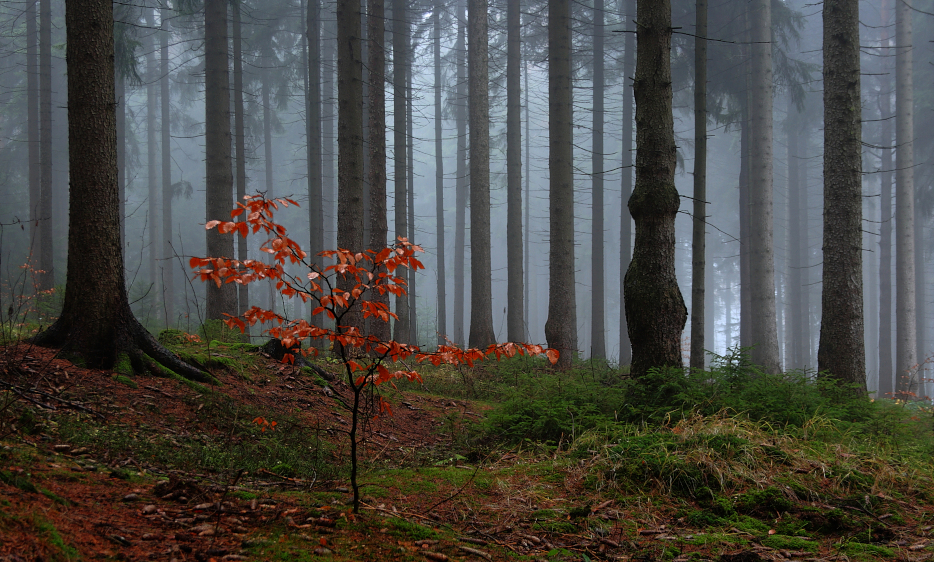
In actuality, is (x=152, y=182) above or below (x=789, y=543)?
above

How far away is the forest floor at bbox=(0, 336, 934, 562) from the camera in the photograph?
8.39 feet

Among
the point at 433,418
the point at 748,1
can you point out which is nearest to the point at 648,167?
the point at 433,418

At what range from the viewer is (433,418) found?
7418mm

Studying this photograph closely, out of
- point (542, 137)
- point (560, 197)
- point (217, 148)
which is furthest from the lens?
point (542, 137)

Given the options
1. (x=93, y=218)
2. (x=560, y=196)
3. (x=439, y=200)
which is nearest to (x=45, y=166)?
(x=439, y=200)

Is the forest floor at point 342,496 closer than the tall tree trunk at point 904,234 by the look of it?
Yes

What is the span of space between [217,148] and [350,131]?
4.50 metres

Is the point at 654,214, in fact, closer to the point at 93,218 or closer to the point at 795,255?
the point at 93,218

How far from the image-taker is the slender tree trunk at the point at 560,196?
11.7 metres

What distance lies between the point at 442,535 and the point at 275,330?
62.7 inches

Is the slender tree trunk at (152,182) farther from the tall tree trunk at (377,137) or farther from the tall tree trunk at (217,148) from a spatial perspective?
the tall tree trunk at (377,137)

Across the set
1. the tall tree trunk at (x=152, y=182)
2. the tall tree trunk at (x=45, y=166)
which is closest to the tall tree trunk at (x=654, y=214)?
the tall tree trunk at (x=45, y=166)

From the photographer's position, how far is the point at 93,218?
521cm

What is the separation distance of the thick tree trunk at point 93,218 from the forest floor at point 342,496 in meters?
0.27
